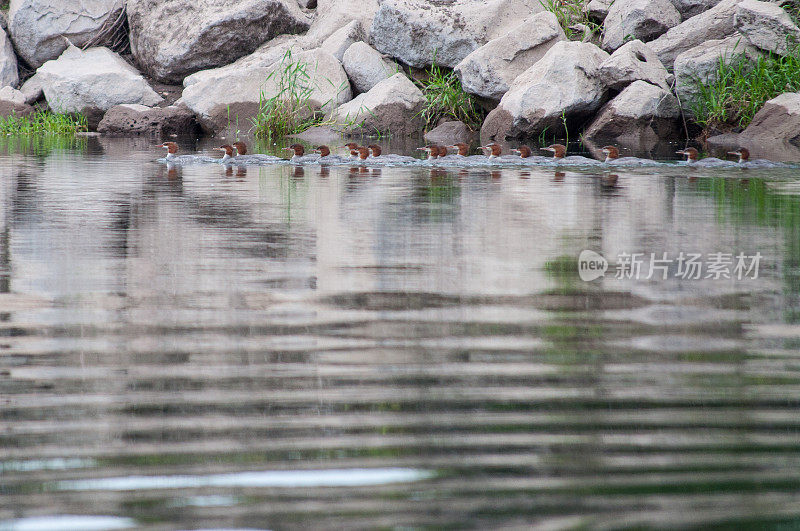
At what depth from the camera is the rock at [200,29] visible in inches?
853

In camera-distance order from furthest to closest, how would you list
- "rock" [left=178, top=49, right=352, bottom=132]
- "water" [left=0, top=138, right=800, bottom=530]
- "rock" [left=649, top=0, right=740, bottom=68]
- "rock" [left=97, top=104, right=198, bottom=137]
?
"rock" [left=178, top=49, right=352, bottom=132] → "rock" [left=97, top=104, right=198, bottom=137] → "rock" [left=649, top=0, right=740, bottom=68] → "water" [left=0, top=138, right=800, bottom=530]

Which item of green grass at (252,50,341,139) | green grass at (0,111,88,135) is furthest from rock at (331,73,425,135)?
green grass at (0,111,88,135)

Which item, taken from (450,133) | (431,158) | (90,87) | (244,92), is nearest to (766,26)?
(450,133)

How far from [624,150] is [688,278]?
10259 millimetres

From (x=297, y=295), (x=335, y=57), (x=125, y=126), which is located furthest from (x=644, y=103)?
(x=297, y=295)

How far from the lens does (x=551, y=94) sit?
55.9 feet

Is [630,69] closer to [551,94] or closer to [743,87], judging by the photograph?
[551,94]

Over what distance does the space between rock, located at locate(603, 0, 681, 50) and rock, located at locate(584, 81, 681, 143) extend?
7.31ft

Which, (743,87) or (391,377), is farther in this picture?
(743,87)

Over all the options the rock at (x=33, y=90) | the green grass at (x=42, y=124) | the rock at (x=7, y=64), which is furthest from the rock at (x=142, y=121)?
the rock at (x=7, y=64)

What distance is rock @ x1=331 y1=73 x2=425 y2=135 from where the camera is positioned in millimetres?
18859

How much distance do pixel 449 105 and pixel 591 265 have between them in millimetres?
13937

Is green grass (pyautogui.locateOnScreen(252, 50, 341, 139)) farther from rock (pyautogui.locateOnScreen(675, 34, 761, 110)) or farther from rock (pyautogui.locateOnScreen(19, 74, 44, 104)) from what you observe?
rock (pyautogui.locateOnScreen(675, 34, 761, 110))

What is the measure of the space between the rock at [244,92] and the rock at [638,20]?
5.36 m
